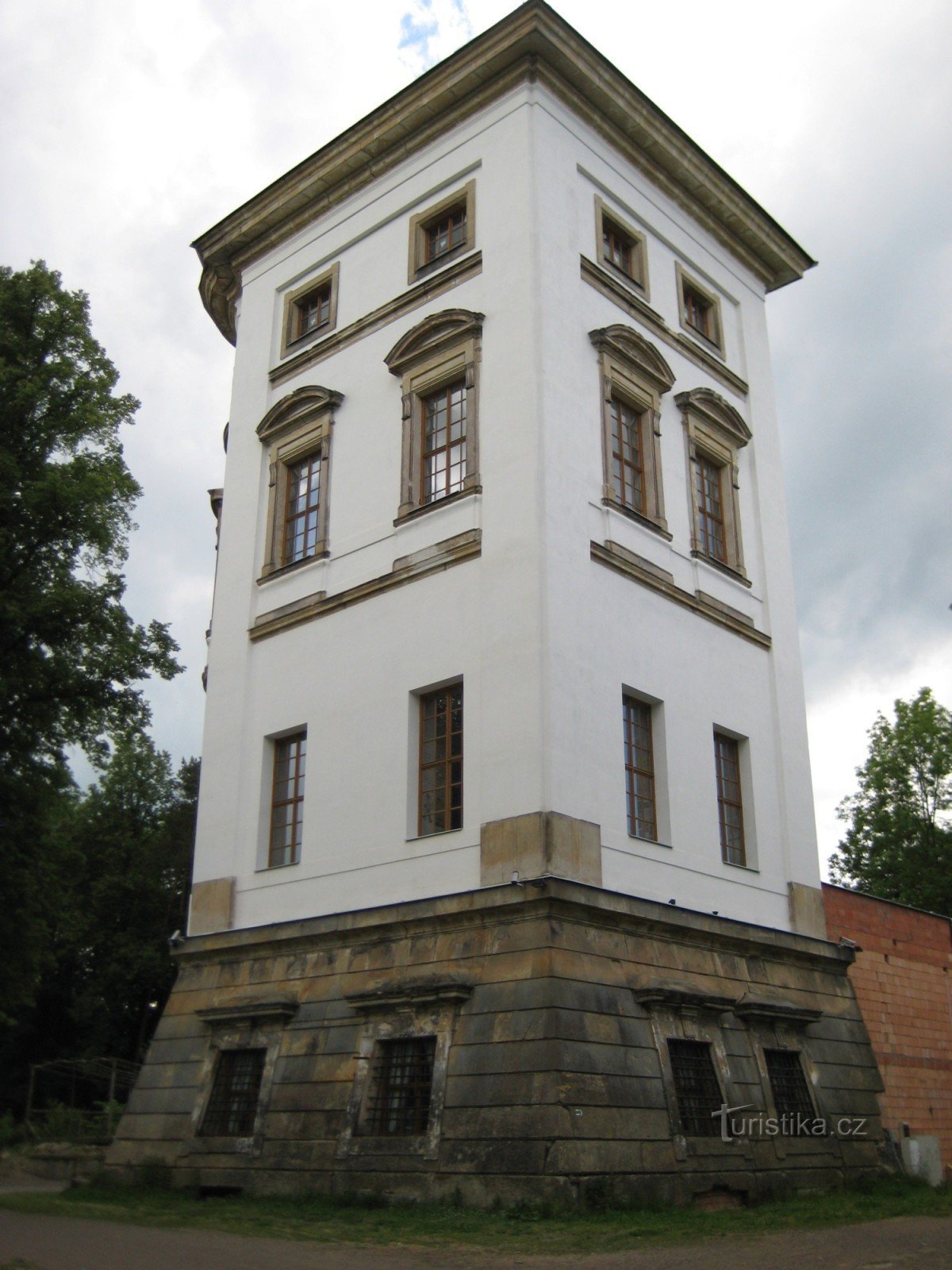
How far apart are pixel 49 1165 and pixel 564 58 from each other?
68.8 feet

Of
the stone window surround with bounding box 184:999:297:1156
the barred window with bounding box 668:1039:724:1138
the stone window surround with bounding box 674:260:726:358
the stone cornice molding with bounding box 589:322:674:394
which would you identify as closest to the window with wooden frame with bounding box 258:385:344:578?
the stone cornice molding with bounding box 589:322:674:394

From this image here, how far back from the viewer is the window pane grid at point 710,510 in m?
20.3

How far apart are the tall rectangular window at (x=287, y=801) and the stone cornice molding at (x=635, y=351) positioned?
7.37m

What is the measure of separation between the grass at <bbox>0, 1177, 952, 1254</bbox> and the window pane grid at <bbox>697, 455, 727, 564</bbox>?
956 cm

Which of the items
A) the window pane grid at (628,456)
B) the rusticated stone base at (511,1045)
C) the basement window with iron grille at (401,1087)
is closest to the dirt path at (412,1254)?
the rusticated stone base at (511,1045)

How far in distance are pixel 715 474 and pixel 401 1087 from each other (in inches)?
448

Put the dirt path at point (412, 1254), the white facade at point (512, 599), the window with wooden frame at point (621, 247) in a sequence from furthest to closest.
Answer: the window with wooden frame at point (621, 247) < the white facade at point (512, 599) < the dirt path at point (412, 1254)

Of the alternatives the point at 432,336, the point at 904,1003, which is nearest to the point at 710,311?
the point at 432,336

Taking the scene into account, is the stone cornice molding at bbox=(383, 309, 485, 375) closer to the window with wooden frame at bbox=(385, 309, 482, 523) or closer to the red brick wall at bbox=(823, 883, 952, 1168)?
the window with wooden frame at bbox=(385, 309, 482, 523)

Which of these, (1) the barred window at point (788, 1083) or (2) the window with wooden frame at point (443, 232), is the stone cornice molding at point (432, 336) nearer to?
(2) the window with wooden frame at point (443, 232)

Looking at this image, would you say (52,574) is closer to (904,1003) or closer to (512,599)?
(512,599)

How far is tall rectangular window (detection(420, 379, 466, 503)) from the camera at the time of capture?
60.2 feet

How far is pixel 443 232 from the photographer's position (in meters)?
20.6

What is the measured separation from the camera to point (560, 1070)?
13.2m
